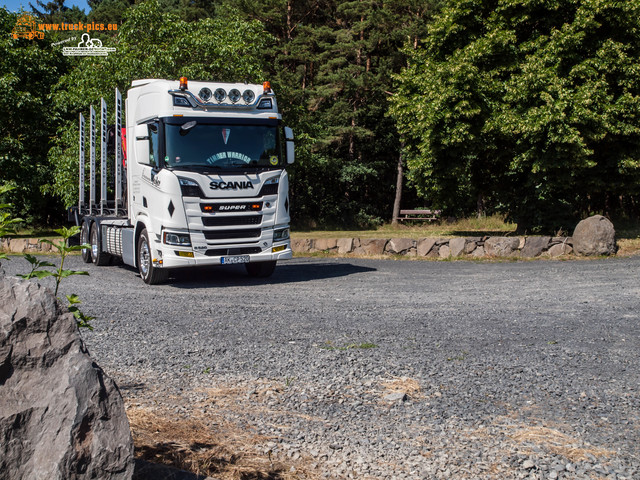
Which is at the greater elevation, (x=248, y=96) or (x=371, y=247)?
(x=248, y=96)

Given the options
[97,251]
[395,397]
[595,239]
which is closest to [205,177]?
[97,251]

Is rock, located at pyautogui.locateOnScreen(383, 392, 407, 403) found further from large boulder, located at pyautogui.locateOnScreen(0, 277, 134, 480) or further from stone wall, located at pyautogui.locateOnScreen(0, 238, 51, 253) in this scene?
stone wall, located at pyautogui.locateOnScreen(0, 238, 51, 253)

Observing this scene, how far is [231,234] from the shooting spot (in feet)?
37.5

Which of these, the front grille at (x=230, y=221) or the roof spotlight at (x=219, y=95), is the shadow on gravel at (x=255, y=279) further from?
the roof spotlight at (x=219, y=95)

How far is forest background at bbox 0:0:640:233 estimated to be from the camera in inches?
816

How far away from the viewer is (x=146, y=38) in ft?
85.7

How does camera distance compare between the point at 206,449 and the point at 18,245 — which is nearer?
the point at 206,449

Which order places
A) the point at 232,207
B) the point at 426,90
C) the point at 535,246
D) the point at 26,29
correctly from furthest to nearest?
the point at 26,29 < the point at 426,90 < the point at 535,246 < the point at 232,207

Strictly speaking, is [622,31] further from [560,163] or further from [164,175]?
[164,175]

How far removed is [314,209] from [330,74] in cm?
906

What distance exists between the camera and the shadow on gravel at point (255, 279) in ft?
40.2

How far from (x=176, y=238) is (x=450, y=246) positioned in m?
8.32

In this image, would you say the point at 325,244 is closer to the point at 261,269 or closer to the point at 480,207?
the point at 261,269

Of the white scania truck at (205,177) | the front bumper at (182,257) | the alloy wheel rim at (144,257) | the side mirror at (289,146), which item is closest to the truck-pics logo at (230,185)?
the white scania truck at (205,177)
